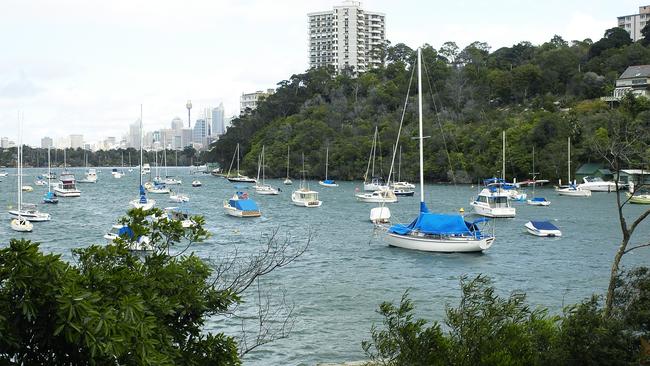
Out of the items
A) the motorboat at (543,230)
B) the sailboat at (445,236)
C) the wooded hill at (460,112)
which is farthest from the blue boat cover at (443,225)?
the wooded hill at (460,112)

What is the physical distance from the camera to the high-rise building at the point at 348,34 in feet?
635

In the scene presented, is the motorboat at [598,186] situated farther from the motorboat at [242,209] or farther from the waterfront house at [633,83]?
the motorboat at [242,209]

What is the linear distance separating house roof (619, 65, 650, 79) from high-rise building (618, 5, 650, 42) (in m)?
67.5

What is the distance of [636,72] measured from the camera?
10650 cm

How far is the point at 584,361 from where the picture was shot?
10.4 m

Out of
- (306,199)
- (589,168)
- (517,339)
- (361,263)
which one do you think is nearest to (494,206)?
(306,199)

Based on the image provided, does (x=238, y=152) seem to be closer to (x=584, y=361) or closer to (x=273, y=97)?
(x=273, y=97)

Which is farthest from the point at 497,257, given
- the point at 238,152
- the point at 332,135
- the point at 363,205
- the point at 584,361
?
the point at 238,152

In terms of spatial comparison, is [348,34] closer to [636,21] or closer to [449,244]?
[636,21]

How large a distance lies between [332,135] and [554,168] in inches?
1959

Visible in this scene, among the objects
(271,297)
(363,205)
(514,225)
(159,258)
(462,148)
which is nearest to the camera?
(159,258)

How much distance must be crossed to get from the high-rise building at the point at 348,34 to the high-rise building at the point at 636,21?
66.9 metres

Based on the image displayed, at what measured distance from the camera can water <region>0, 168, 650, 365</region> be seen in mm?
21953

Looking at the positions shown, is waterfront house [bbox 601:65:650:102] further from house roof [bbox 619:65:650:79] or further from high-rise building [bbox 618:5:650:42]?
high-rise building [bbox 618:5:650:42]
